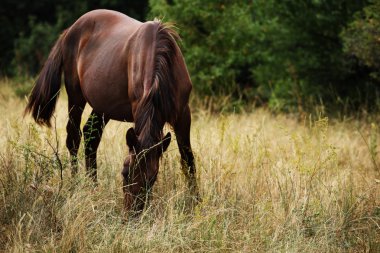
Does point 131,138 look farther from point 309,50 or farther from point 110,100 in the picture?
point 309,50

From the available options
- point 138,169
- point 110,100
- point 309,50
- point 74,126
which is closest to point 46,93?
point 74,126

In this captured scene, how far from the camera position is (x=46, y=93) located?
5828mm

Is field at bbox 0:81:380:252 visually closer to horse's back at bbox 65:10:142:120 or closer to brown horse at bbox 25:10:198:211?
brown horse at bbox 25:10:198:211

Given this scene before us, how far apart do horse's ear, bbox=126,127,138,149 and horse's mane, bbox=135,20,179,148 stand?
4cm

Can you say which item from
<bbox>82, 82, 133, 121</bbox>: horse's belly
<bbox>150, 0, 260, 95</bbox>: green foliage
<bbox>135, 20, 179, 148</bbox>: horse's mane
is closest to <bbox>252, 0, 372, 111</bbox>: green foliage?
<bbox>150, 0, 260, 95</bbox>: green foliage

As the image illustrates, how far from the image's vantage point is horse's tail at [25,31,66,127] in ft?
19.1

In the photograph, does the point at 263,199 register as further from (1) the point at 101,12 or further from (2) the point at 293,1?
(2) the point at 293,1

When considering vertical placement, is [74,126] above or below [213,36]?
below

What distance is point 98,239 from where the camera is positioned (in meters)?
3.85

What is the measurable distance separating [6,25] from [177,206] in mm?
13677

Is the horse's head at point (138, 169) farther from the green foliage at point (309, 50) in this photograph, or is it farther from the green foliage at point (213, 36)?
the green foliage at point (213, 36)

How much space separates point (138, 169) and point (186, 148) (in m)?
1.01

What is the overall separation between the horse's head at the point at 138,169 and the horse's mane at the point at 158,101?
58 mm

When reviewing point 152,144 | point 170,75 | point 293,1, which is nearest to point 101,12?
point 170,75
